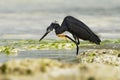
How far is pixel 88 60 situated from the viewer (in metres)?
30.8

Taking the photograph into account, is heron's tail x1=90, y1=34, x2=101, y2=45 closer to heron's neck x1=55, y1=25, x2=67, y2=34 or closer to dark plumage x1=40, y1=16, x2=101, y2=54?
dark plumage x1=40, y1=16, x2=101, y2=54

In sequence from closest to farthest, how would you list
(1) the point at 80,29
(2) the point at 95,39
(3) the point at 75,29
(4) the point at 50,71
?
(4) the point at 50,71
(1) the point at 80,29
(3) the point at 75,29
(2) the point at 95,39

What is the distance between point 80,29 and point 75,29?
1.15ft

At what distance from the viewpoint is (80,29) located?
2503cm

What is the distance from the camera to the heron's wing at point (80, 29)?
24750mm

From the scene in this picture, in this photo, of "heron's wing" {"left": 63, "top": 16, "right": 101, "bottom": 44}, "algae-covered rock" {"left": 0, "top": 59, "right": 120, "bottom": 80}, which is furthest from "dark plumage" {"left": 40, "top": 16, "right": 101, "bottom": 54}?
"algae-covered rock" {"left": 0, "top": 59, "right": 120, "bottom": 80}

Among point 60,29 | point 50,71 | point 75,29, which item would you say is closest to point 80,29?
point 75,29

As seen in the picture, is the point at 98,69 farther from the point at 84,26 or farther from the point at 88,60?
the point at 88,60

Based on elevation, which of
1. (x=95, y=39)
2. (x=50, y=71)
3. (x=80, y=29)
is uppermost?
(x=80, y=29)

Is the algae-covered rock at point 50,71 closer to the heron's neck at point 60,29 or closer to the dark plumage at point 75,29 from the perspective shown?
the dark plumage at point 75,29

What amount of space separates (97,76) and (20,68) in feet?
4.44

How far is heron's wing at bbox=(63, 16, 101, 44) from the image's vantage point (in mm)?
24750

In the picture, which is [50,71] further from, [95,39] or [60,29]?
[95,39]

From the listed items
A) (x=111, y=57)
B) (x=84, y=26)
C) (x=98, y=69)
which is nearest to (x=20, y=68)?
(x=98, y=69)
